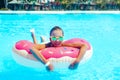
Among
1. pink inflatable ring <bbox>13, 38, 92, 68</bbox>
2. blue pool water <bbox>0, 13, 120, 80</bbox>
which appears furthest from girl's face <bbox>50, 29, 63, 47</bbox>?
blue pool water <bbox>0, 13, 120, 80</bbox>

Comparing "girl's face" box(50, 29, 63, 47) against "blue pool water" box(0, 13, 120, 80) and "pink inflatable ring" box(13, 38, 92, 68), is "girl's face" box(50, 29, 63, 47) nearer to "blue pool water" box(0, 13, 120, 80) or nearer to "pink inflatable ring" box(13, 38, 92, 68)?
"pink inflatable ring" box(13, 38, 92, 68)

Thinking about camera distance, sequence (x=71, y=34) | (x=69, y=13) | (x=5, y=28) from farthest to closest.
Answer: (x=69, y=13), (x=5, y=28), (x=71, y=34)

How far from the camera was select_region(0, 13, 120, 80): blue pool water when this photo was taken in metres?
6.48

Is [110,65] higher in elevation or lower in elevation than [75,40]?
lower

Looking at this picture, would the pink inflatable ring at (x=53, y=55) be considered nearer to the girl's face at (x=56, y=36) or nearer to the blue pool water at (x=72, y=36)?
the girl's face at (x=56, y=36)

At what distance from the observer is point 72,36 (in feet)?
35.0

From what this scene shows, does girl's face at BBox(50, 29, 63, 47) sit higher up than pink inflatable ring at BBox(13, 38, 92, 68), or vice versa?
girl's face at BBox(50, 29, 63, 47)

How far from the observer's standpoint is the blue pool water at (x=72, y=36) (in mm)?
6480

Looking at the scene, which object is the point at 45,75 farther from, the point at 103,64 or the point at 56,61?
the point at 103,64

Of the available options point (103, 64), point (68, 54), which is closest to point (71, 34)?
point (103, 64)

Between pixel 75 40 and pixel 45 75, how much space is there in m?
1.04

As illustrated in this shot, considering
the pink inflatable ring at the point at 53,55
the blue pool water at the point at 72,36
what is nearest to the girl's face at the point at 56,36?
the pink inflatable ring at the point at 53,55

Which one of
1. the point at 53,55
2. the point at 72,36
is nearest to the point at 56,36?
the point at 53,55

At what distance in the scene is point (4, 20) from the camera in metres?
14.0
